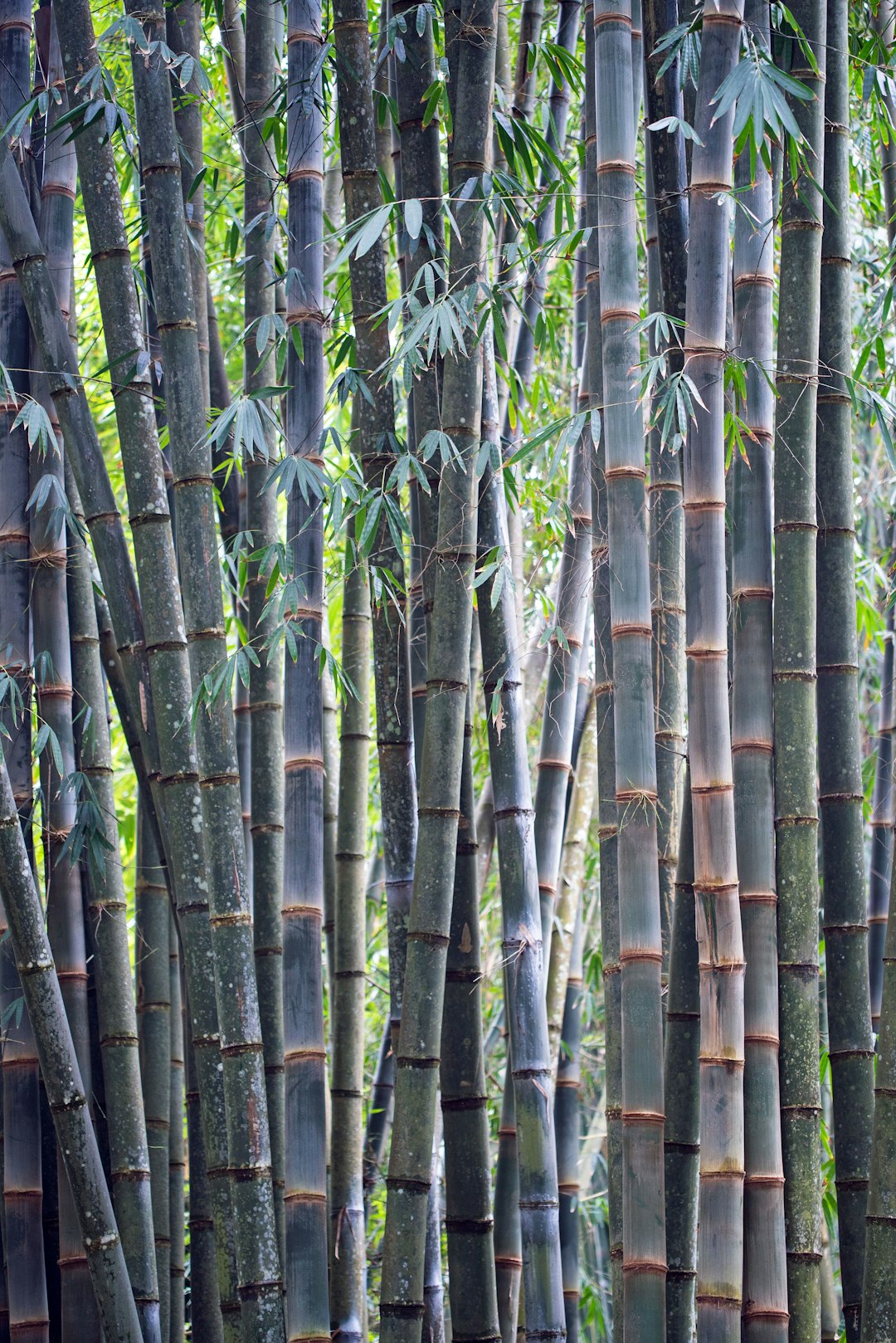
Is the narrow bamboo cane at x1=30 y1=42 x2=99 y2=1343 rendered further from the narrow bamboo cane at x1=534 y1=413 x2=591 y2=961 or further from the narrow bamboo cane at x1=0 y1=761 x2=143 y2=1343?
the narrow bamboo cane at x1=534 y1=413 x2=591 y2=961

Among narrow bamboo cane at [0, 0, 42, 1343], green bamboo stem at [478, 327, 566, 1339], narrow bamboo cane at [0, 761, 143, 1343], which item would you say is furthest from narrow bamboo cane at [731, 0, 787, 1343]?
narrow bamboo cane at [0, 0, 42, 1343]

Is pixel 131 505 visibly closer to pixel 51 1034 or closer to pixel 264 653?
pixel 264 653

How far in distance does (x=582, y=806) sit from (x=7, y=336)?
6.42 feet

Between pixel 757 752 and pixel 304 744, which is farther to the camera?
pixel 304 744

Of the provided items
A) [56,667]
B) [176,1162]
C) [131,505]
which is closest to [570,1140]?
[176,1162]

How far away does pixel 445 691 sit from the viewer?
2.39 metres

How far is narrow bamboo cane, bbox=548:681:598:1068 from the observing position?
3725 millimetres

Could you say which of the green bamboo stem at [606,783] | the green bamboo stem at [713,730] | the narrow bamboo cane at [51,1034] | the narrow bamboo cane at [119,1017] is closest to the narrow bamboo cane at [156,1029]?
the narrow bamboo cane at [119,1017]

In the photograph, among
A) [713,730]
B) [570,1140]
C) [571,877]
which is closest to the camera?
[713,730]

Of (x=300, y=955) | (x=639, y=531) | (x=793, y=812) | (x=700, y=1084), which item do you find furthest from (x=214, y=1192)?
(x=639, y=531)

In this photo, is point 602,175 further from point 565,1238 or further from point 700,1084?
point 565,1238

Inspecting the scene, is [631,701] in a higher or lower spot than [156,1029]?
higher

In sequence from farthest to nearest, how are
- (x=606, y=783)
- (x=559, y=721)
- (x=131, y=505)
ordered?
(x=559, y=721)
(x=606, y=783)
(x=131, y=505)

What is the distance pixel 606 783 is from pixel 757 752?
0.41 meters
